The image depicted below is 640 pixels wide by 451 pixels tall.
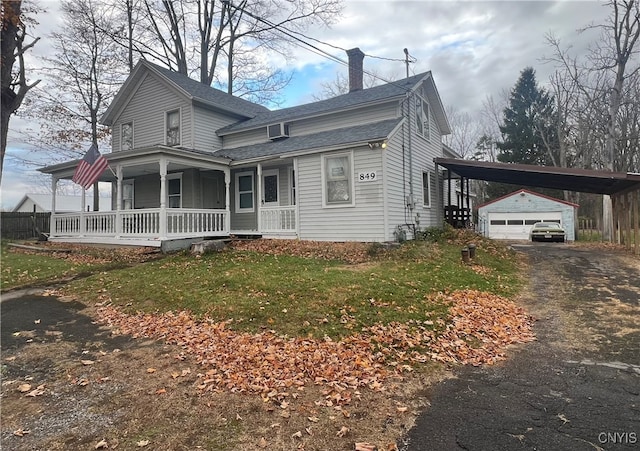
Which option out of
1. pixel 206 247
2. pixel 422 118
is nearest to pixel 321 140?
pixel 422 118

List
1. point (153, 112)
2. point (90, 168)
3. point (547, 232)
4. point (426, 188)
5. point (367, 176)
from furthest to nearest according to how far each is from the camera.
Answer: point (547, 232) < point (153, 112) < point (426, 188) < point (90, 168) < point (367, 176)

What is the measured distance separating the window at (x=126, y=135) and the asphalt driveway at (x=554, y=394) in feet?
61.7

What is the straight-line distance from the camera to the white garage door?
24438 mm

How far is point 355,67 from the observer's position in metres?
17.7

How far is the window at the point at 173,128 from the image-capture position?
1675 cm

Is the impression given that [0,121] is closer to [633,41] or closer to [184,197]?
[184,197]

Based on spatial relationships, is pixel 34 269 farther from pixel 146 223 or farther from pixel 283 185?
pixel 283 185

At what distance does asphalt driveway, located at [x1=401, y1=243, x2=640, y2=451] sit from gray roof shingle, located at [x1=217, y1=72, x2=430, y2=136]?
10183mm

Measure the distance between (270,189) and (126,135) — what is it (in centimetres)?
928

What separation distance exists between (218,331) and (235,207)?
1073 centimetres

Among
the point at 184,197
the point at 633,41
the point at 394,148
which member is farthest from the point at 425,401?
the point at 633,41

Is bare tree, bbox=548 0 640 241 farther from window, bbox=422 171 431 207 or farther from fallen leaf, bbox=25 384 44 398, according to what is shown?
fallen leaf, bbox=25 384 44 398

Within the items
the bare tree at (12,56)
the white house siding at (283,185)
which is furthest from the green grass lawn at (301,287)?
the bare tree at (12,56)

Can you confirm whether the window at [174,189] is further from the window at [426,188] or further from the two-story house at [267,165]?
the window at [426,188]
